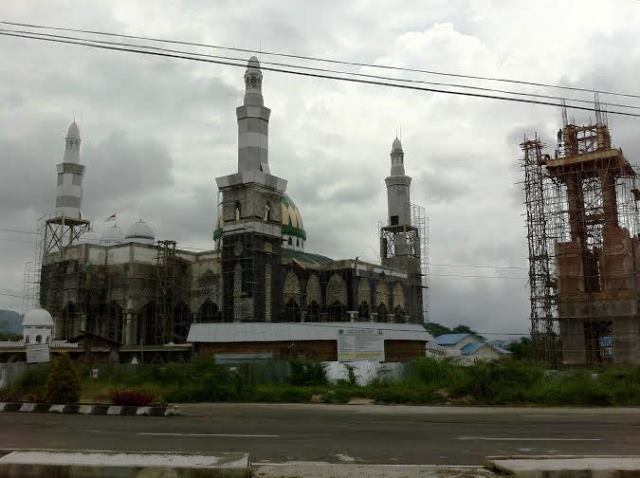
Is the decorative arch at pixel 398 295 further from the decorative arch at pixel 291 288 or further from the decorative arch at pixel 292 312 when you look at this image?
the decorative arch at pixel 292 312

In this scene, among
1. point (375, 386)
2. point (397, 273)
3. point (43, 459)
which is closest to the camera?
point (43, 459)

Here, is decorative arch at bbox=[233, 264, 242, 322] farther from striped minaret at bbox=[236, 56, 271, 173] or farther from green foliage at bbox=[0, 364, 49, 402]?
green foliage at bbox=[0, 364, 49, 402]

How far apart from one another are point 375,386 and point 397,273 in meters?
30.1

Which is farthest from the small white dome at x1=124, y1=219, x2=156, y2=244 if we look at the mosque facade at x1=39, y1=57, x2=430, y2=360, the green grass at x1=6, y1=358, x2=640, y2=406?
the green grass at x1=6, y1=358, x2=640, y2=406

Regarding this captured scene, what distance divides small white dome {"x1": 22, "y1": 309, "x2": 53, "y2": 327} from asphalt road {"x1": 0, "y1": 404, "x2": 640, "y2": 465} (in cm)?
2610

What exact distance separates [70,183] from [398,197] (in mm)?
27941

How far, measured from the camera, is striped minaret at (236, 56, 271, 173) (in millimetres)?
42938

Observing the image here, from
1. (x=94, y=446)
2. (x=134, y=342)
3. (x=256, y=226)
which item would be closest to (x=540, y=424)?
(x=94, y=446)

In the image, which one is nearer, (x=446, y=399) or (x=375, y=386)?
(x=446, y=399)

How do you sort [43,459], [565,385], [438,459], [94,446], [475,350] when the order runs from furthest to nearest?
[475,350], [565,385], [94,446], [438,459], [43,459]

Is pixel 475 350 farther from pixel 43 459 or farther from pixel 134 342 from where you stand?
pixel 43 459

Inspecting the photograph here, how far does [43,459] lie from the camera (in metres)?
7.35

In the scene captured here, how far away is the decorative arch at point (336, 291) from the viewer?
48531 mm

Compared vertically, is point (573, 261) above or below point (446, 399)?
above
